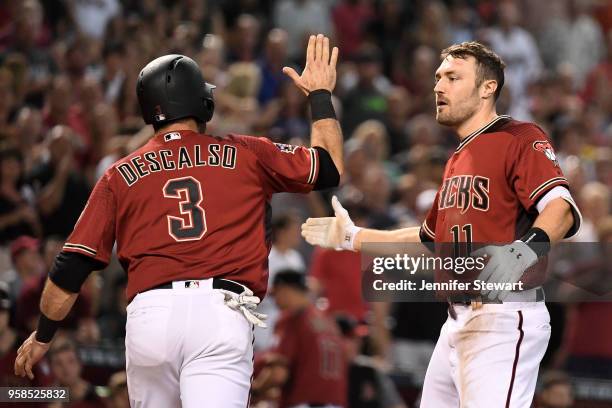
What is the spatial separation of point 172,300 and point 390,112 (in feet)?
28.1

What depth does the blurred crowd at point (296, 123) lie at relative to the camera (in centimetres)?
907

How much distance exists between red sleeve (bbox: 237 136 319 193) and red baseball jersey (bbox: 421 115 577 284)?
701 millimetres

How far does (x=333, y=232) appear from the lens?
609cm

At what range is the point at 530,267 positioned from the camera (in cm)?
517

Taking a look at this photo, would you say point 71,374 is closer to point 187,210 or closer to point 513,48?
point 187,210

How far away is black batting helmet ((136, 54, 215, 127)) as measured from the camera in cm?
536

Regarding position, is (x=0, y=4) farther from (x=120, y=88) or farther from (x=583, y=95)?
(x=583, y=95)

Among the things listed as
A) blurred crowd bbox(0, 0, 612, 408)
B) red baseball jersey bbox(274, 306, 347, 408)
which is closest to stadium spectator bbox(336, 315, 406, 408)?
blurred crowd bbox(0, 0, 612, 408)

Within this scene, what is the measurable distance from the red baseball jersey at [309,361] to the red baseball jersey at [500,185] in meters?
3.35

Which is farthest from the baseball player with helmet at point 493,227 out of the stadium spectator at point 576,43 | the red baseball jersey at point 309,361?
the stadium spectator at point 576,43

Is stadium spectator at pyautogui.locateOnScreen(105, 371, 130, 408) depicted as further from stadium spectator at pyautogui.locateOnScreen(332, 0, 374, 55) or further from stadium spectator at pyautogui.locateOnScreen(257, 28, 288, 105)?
stadium spectator at pyautogui.locateOnScreen(332, 0, 374, 55)

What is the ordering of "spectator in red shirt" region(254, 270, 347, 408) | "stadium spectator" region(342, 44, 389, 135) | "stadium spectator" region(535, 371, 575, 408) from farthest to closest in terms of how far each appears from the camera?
"stadium spectator" region(342, 44, 389, 135) < "stadium spectator" region(535, 371, 575, 408) < "spectator in red shirt" region(254, 270, 347, 408)

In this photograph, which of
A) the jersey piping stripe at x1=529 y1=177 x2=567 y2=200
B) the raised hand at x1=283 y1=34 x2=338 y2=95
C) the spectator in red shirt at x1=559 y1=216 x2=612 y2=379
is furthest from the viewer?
the spectator in red shirt at x1=559 y1=216 x2=612 y2=379

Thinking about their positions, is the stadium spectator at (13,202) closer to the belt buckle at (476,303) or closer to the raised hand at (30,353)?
the raised hand at (30,353)
